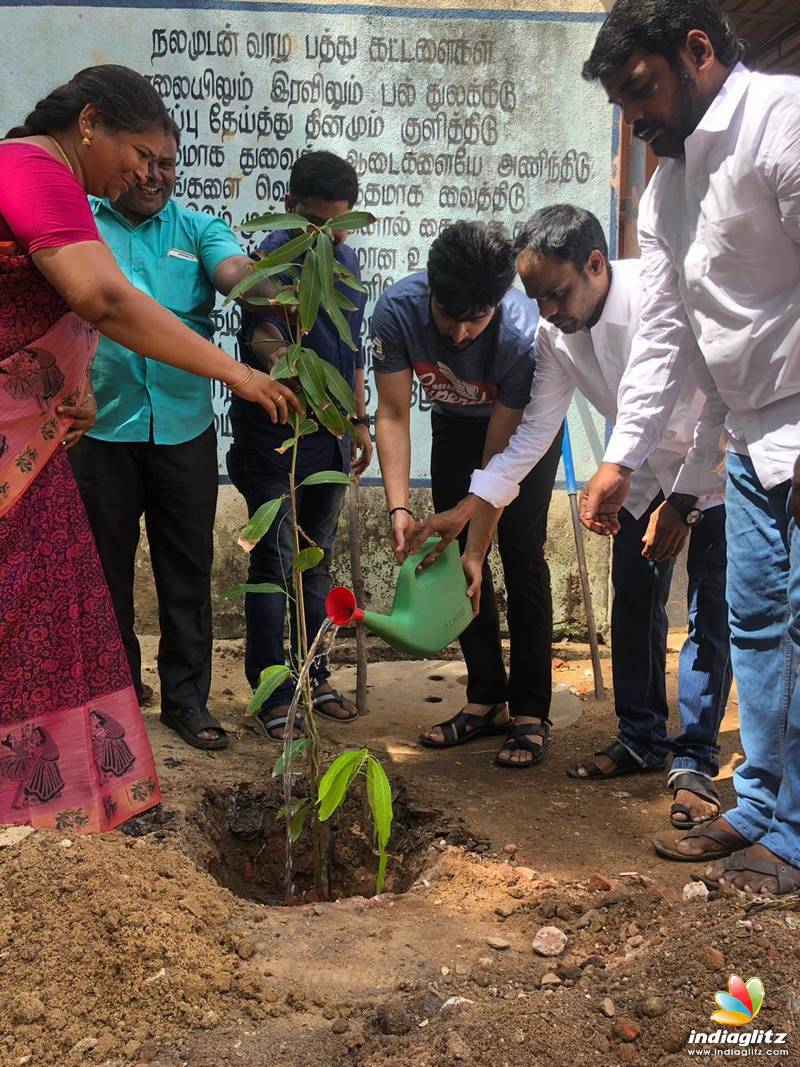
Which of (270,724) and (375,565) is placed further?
(375,565)

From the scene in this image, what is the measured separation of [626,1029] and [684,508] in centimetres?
149

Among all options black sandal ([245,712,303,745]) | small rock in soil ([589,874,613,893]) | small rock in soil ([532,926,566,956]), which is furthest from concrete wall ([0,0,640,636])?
small rock in soil ([532,926,566,956])

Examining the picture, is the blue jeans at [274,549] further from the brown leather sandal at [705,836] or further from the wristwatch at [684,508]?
the brown leather sandal at [705,836]

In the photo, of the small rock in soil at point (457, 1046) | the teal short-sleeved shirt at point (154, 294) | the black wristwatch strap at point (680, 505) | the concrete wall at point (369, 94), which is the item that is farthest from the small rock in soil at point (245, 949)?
the concrete wall at point (369, 94)

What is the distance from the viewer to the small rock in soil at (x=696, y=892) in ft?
8.30

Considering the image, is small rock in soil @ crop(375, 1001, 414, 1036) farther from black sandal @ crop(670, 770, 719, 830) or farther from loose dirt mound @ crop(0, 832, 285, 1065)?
black sandal @ crop(670, 770, 719, 830)

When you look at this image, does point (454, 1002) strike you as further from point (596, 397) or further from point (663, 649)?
point (596, 397)

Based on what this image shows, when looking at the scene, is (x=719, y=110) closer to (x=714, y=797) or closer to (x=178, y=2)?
(x=714, y=797)

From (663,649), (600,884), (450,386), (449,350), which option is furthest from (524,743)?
(449,350)

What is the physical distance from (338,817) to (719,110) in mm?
2092

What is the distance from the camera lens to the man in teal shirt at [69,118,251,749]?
11.3 ft

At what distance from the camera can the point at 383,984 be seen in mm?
2215

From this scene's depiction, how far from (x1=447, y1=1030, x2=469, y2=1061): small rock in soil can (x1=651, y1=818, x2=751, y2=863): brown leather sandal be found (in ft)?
3.41

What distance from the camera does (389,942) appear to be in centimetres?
238
